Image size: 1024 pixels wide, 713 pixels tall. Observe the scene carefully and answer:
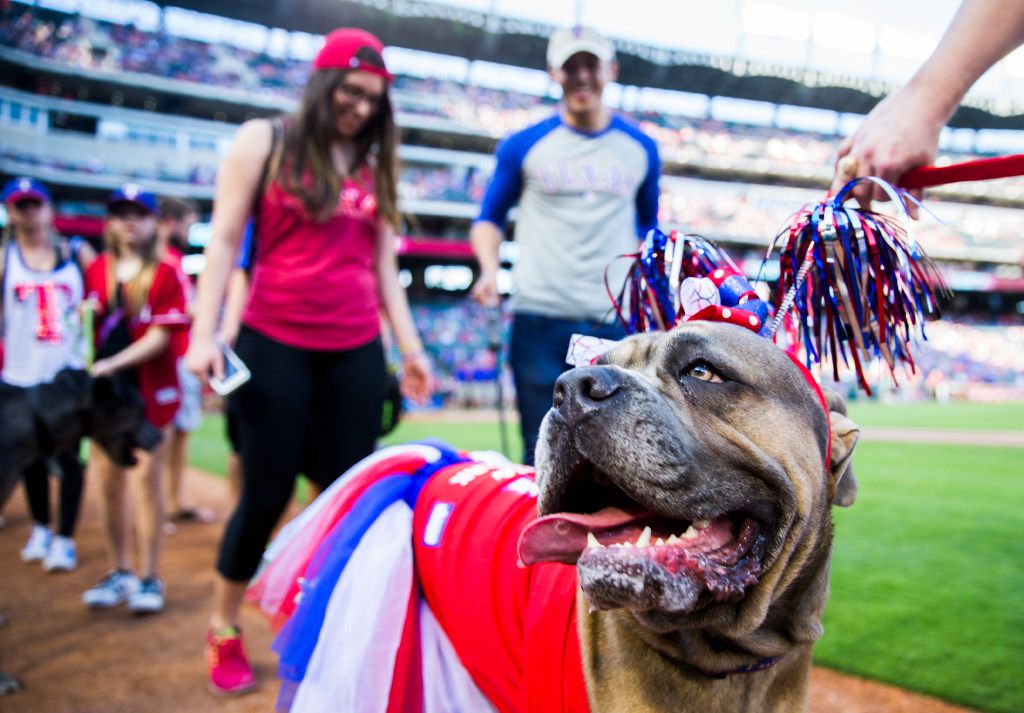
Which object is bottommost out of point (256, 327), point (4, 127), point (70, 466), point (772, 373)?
point (70, 466)

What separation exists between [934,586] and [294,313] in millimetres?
3975

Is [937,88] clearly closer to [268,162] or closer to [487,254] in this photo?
[487,254]

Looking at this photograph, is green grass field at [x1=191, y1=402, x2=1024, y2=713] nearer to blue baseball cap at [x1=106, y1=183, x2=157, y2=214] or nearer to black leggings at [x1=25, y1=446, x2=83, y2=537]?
black leggings at [x1=25, y1=446, x2=83, y2=537]

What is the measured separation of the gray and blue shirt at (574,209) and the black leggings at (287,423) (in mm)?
826

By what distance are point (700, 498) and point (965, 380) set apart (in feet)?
121

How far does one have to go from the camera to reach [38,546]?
4.74 m

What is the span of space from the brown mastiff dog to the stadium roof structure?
114 ft

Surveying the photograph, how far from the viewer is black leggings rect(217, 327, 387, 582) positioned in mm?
2711

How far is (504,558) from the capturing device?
1814 mm

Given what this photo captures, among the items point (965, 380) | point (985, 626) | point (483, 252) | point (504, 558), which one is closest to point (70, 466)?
point (483, 252)

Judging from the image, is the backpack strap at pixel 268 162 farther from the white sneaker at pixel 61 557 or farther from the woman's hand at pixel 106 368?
the white sneaker at pixel 61 557

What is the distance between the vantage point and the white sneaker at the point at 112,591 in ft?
12.4

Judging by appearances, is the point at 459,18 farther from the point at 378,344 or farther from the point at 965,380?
the point at 378,344

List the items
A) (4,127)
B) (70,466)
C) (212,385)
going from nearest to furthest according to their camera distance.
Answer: (212,385) < (70,466) < (4,127)
